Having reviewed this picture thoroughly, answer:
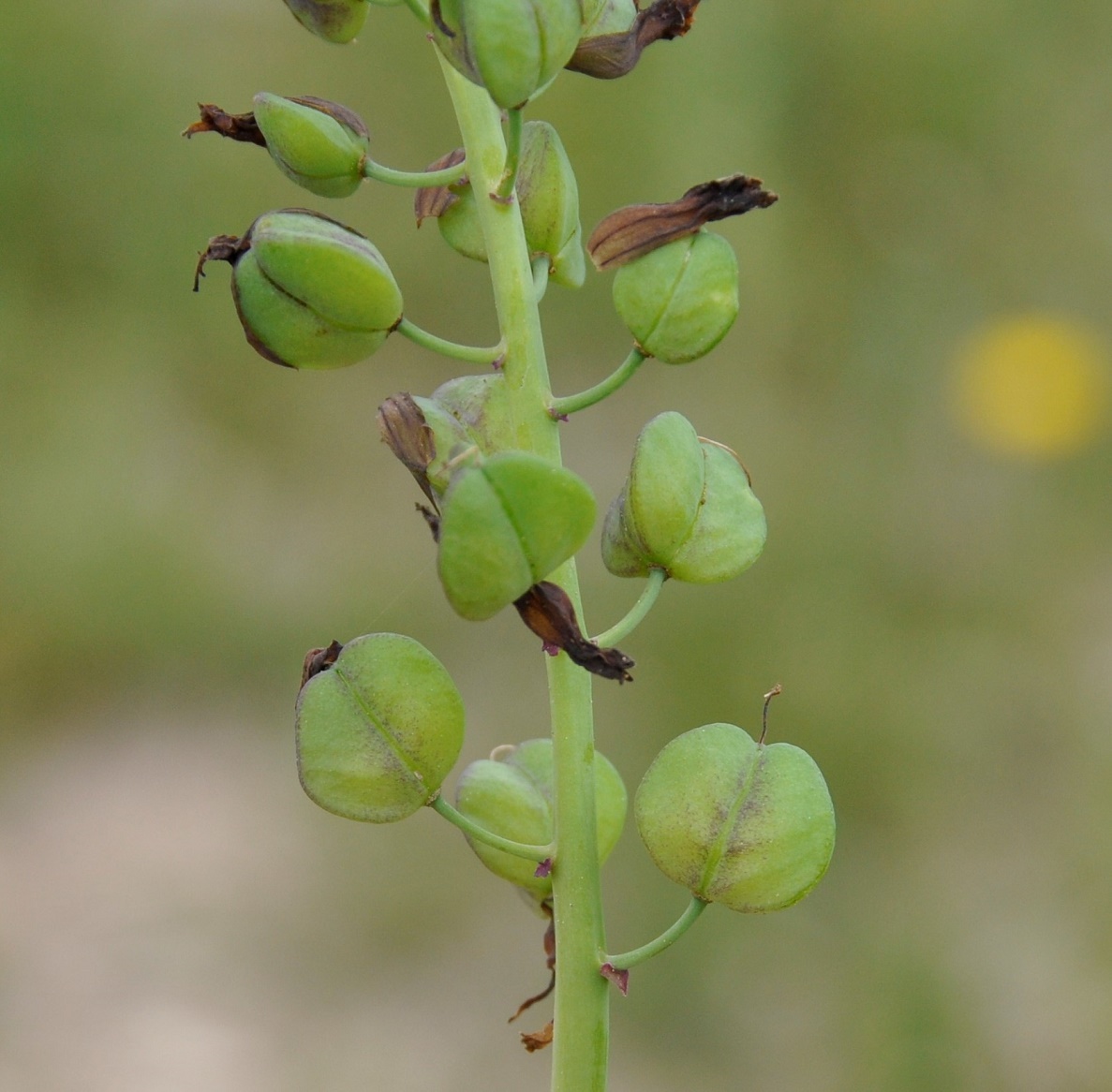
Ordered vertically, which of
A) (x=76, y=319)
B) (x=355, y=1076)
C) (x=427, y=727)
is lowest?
(x=355, y=1076)

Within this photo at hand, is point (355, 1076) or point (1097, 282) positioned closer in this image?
point (355, 1076)

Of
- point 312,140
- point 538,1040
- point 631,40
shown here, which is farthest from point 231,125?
point 538,1040

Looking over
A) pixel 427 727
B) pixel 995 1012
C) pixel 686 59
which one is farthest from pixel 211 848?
pixel 427 727

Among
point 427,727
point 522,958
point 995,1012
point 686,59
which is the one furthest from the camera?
point 686,59

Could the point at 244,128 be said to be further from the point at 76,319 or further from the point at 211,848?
the point at 76,319

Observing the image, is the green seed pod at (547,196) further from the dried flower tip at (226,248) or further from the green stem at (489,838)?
the green stem at (489,838)

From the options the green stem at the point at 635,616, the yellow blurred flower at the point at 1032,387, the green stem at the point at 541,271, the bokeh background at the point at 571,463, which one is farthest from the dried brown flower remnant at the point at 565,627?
the yellow blurred flower at the point at 1032,387

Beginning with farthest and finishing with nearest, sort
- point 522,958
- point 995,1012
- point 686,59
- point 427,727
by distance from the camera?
point 686,59 → point 522,958 → point 995,1012 → point 427,727

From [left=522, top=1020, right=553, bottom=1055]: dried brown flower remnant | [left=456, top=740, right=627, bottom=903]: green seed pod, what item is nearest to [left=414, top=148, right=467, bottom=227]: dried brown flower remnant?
[left=456, top=740, right=627, bottom=903]: green seed pod
